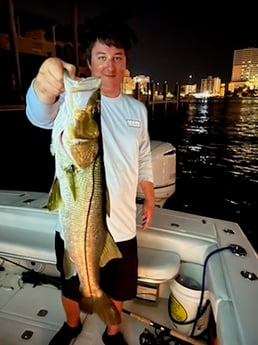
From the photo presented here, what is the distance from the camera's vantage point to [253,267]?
2035 millimetres

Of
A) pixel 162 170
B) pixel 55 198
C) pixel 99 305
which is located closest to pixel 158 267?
pixel 99 305

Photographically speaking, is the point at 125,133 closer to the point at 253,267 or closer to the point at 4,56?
the point at 253,267

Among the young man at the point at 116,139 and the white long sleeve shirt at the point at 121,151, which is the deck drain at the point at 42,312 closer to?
the young man at the point at 116,139

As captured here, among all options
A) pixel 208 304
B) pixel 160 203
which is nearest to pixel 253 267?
pixel 208 304

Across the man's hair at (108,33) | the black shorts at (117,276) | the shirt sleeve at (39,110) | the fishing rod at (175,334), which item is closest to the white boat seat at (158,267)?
the black shorts at (117,276)

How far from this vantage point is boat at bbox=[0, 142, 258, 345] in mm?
2125

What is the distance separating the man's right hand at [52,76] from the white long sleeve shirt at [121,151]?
266mm

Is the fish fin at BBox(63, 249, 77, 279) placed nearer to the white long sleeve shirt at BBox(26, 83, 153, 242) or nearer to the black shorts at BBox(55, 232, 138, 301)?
the black shorts at BBox(55, 232, 138, 301)

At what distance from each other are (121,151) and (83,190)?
46 cm

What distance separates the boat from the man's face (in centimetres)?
136

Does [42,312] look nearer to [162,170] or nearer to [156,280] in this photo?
[156,280]

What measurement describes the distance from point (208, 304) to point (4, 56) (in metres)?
23.9

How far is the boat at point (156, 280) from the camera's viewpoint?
212 cm

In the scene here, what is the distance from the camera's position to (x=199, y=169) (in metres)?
12.6
